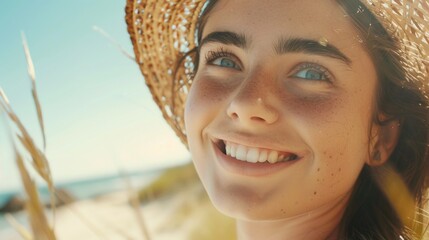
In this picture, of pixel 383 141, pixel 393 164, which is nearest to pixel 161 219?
pixel 393 164

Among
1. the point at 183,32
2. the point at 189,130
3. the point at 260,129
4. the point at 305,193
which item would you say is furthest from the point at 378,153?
the point at 183,32

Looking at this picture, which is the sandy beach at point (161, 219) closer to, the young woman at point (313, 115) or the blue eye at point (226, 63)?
the young woman at point (313, 115)

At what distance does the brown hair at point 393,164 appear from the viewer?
1.87 m

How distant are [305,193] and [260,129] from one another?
278 mm

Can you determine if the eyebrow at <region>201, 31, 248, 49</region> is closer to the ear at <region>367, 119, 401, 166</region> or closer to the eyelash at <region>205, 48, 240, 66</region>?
the eyelash at <region>205, 48, 240, 66</region>

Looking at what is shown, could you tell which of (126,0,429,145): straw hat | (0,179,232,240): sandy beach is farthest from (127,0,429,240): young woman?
(0,179,232,240): sandy beach

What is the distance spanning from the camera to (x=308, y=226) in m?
1.91

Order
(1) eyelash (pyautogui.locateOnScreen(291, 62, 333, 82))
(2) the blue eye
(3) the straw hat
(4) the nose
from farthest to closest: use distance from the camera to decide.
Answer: (3) the straw hat → (2) the blue eye → (1) eyelash (pyautogui.locateOnScreen(291, 62, 333, 82)) → (4) the nose

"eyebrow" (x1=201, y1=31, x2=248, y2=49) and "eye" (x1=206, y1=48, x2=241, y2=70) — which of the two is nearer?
"eyebrow" (x1=201, y1=31, x2=248, y2=49)

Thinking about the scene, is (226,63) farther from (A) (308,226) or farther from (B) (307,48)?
(A) (308,226)

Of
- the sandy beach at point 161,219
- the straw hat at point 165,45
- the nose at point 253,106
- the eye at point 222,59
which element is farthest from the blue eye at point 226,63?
the sandy beach at point 161,219

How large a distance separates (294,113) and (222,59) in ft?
1.52

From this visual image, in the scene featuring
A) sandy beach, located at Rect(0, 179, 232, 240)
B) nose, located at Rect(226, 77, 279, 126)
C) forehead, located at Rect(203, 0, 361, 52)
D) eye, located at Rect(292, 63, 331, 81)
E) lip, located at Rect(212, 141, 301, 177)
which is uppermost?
forehead, located at Rect(203, 0, 361, 52)

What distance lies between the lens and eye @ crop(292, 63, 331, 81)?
5.86 feet
